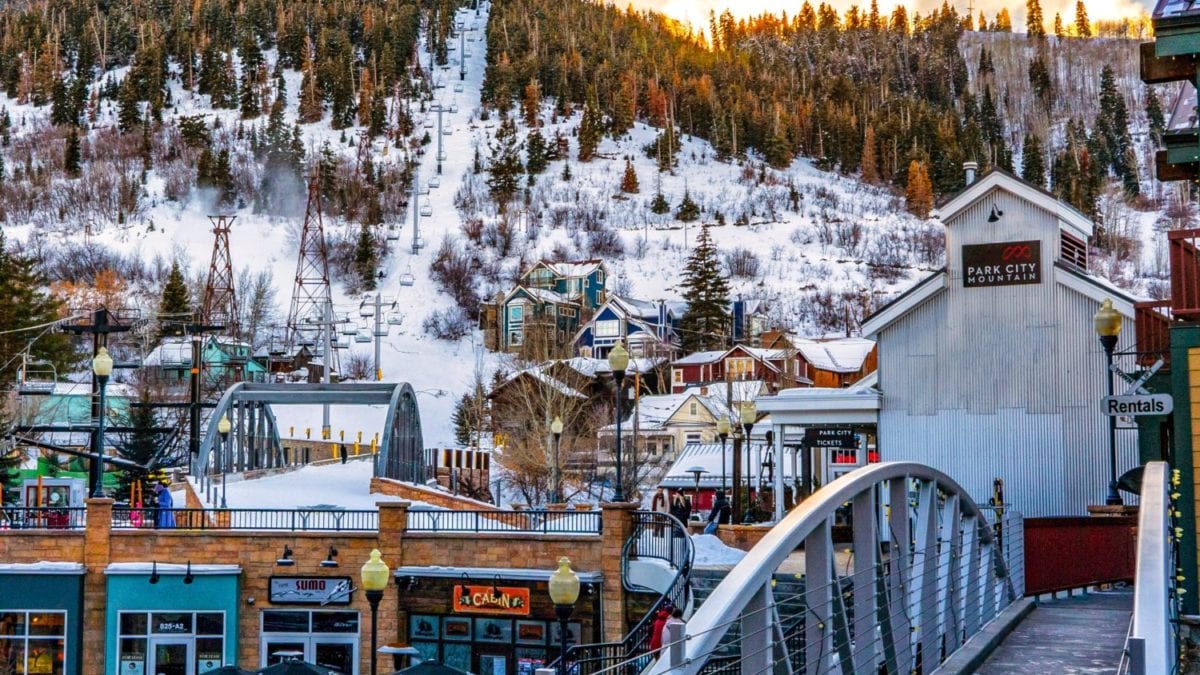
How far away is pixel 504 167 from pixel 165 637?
103012mm

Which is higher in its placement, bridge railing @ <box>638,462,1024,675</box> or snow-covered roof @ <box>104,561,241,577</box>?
bridge railing @ <box>638,462,1024,675</box>

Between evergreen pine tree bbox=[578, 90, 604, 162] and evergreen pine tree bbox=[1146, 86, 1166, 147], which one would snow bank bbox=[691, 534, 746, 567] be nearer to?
evergreen pine tree bbox=[578, 90, 604, 162]

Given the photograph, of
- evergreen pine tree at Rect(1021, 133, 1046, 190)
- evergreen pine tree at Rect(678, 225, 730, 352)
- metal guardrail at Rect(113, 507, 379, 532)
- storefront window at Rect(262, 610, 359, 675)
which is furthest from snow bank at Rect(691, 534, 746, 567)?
evergreen pine tree at Rect(1021, 133, 1046, 190)

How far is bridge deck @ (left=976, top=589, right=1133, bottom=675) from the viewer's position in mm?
9680

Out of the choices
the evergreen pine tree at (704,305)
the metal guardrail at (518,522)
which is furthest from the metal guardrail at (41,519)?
the evergreen pine tree at (704,305)

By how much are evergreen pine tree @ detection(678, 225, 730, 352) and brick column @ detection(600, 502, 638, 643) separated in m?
63.5

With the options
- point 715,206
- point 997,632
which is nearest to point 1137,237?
point 715,206

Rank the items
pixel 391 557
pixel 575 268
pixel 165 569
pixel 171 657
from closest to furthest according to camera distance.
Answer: pixel 391 557
pixel 165 569
pixel 171 657
pixel 575 268

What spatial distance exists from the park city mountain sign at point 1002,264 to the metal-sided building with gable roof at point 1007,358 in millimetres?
22

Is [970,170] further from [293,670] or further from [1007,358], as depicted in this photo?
[293,670]

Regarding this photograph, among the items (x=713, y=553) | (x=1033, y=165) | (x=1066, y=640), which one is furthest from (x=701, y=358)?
(x=1033, y=165)

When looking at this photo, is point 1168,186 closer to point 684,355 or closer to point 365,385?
point 684,355

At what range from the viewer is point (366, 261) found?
107 meters

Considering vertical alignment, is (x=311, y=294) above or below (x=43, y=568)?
above
